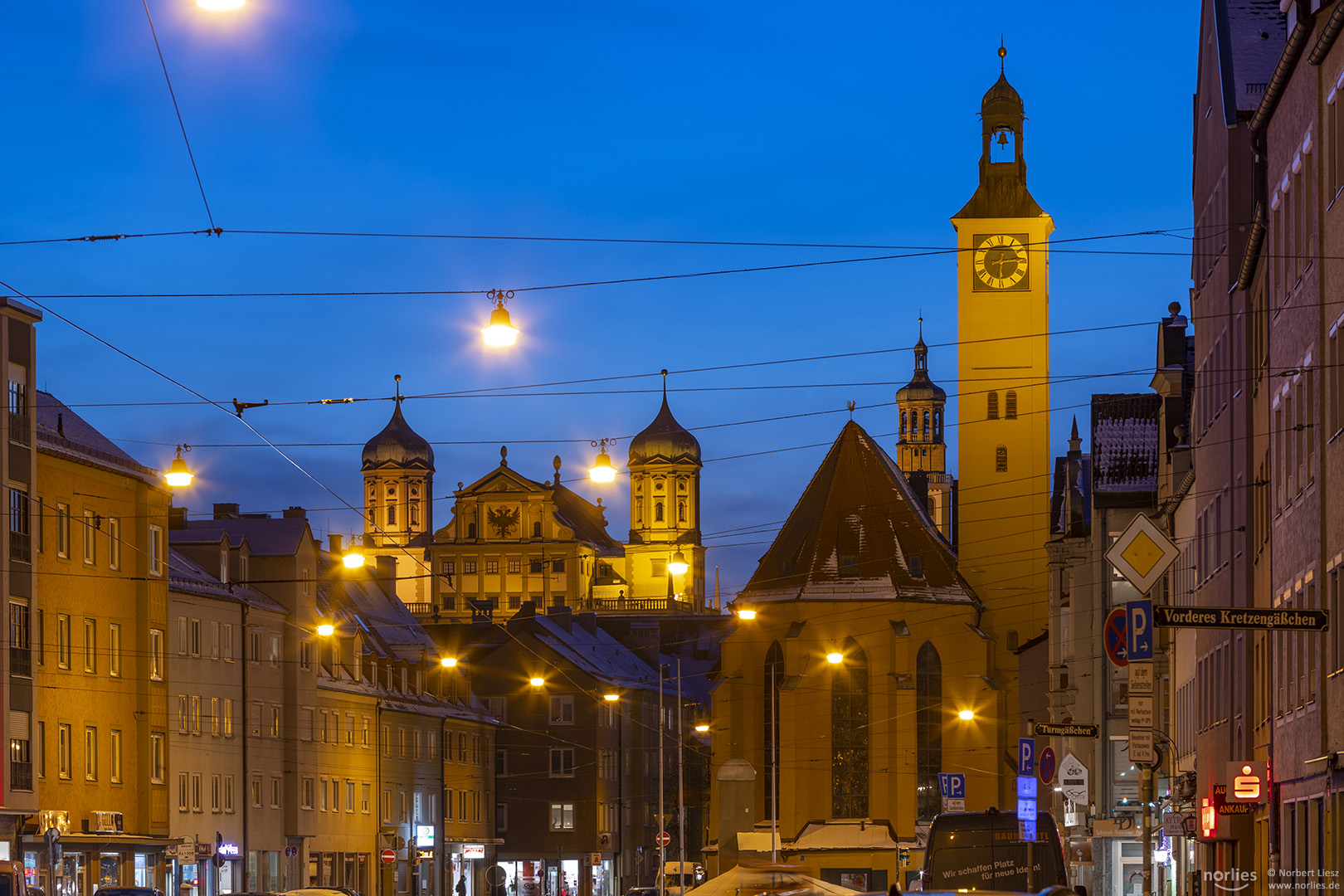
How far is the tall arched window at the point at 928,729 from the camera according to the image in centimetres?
7812

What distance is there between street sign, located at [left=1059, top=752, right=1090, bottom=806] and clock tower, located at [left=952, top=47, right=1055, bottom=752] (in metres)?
55.1

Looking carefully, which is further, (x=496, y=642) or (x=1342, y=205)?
(x=496, y=642)

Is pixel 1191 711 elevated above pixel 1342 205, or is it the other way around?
pixel 1342 205

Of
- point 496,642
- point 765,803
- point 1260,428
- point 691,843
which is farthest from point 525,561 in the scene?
point 1260,428

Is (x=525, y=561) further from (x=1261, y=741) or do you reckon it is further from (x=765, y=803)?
(x=1261, y=741)

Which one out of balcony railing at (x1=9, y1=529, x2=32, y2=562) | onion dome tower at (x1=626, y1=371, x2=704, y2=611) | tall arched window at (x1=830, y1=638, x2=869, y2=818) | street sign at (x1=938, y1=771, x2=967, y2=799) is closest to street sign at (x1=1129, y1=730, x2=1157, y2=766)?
street sign at (x1=938, y1=771, x2=967, y2=799)

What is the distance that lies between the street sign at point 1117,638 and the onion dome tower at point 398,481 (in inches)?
5706

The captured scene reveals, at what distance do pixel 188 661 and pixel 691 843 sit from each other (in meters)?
49.5

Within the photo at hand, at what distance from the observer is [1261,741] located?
28.7 meters

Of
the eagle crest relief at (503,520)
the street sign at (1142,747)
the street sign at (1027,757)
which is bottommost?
the street sign at (1027,757)

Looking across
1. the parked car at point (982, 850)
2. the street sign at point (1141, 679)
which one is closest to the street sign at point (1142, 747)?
the street sign at point (1141, 679)

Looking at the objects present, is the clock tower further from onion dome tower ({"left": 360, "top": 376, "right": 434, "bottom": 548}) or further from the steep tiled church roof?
onion dome tower ({"left": 360, "top": 376, "right": 434, "bottom": 548})

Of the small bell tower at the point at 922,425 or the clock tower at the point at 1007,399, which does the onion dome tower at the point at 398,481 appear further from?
the clock tower at the point at 1007,399

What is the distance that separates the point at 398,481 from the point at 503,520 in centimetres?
2286
